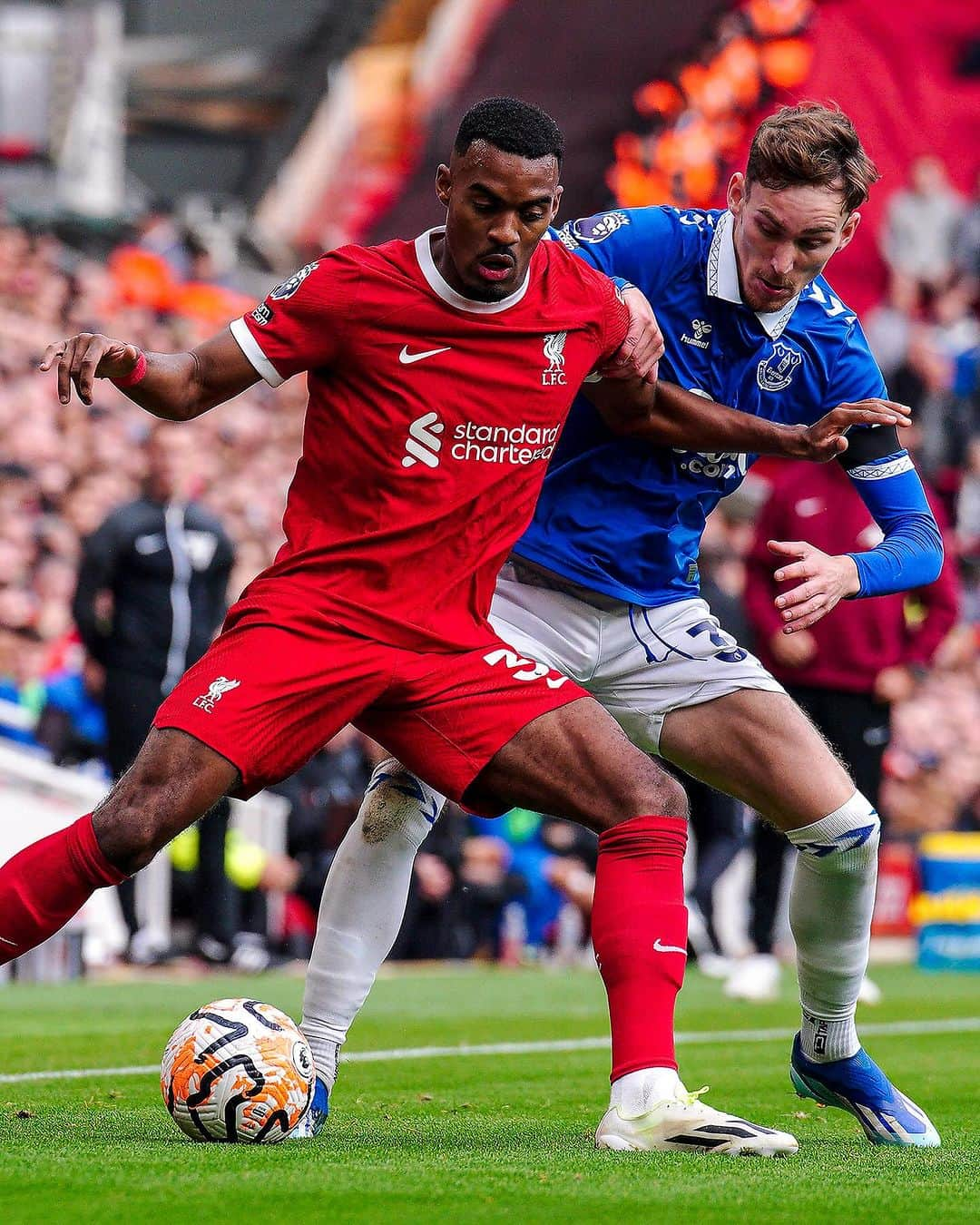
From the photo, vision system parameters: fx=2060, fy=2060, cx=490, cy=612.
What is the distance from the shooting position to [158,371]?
4340 mm

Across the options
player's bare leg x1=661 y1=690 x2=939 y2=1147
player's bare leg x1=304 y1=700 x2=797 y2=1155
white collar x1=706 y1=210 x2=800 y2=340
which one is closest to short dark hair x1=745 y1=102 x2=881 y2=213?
white collar x1=706 y1=210 x2=800 y2=340

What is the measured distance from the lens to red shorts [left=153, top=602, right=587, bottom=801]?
4.43 meters

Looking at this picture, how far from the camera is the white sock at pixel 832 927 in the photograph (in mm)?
4938

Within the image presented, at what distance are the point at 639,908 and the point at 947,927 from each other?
9264 mm

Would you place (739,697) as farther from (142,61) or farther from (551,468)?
(142,61)

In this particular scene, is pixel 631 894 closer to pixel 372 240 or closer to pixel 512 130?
pixel 512 130

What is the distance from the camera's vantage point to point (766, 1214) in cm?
356

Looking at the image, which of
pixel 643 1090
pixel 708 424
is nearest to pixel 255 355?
pixel 708 424

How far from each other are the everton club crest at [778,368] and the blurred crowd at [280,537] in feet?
15.9

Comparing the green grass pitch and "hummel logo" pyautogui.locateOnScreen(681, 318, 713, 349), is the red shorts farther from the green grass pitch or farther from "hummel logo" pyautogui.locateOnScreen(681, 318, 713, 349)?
"hummel logo" pyautogui.locateOnScreen(681, 318, 713, 349)

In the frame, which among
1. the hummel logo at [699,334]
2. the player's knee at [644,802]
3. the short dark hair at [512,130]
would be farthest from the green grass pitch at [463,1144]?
the short dark hair at [512,130]

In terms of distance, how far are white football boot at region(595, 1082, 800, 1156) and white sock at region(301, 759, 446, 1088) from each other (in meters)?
0.90

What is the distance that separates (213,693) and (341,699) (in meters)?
0.29

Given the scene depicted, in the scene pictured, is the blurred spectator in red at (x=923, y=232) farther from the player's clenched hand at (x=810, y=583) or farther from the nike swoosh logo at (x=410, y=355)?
the nike swoosh logo at (x=410, y=355)
